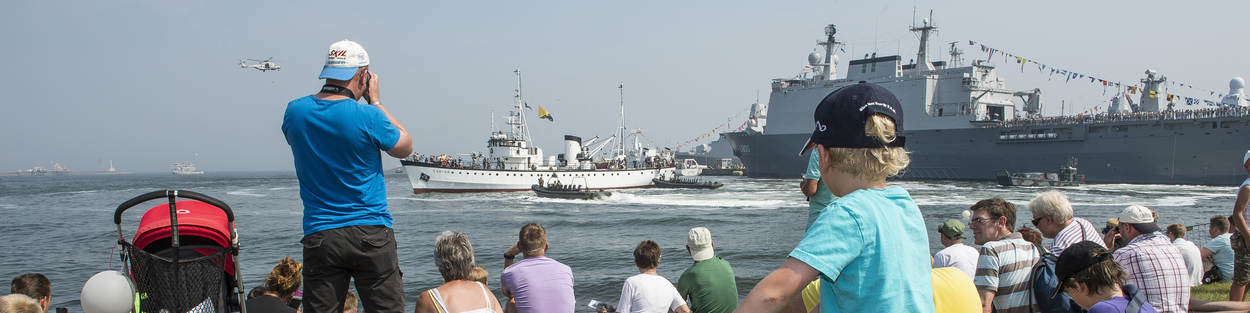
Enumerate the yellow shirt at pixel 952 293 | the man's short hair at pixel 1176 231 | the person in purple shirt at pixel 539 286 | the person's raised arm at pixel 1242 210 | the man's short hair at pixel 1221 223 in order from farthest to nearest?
the man's short hair at pixel 1221 223 → the man's short hair at pixel 1176 231 → the person's raised arm at pixel 1242 210 → the person in purple shirt at pixel 539 286 → the yellow shirt at pixel 952 293

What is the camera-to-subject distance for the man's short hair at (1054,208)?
4250 mm

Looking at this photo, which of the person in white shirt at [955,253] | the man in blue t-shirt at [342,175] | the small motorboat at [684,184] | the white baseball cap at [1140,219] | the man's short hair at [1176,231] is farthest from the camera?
the small motorboat at [684,184]

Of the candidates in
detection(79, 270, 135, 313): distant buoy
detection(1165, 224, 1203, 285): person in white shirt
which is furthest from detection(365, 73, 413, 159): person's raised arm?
detection(1165, 224, 1203, 285): person in white shirt

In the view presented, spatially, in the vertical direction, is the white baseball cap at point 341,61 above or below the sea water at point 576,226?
above

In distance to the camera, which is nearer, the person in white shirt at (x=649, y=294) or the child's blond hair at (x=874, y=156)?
the child's blond hair at (x=874, y=156)

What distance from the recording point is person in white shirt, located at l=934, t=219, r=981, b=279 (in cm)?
450

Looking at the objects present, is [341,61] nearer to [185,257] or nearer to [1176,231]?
[185,257]

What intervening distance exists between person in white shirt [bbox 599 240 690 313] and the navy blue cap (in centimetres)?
311

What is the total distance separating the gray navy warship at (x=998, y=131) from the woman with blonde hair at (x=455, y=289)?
40.1 m

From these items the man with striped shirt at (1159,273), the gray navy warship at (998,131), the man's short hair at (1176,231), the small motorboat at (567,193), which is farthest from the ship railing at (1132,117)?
the man with striped shirt at (1159,273)

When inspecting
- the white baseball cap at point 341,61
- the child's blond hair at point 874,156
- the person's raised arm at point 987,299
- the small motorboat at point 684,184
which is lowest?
the small motorboat at point 684,184

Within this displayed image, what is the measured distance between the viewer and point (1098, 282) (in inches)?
119

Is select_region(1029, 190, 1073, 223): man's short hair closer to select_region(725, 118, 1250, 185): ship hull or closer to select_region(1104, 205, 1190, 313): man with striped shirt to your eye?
select_region(1104, 205, 1190, 313): man with striped shirt

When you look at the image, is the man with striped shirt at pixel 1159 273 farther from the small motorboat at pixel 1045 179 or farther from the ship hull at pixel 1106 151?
the ship hull at pixel 1106 151
